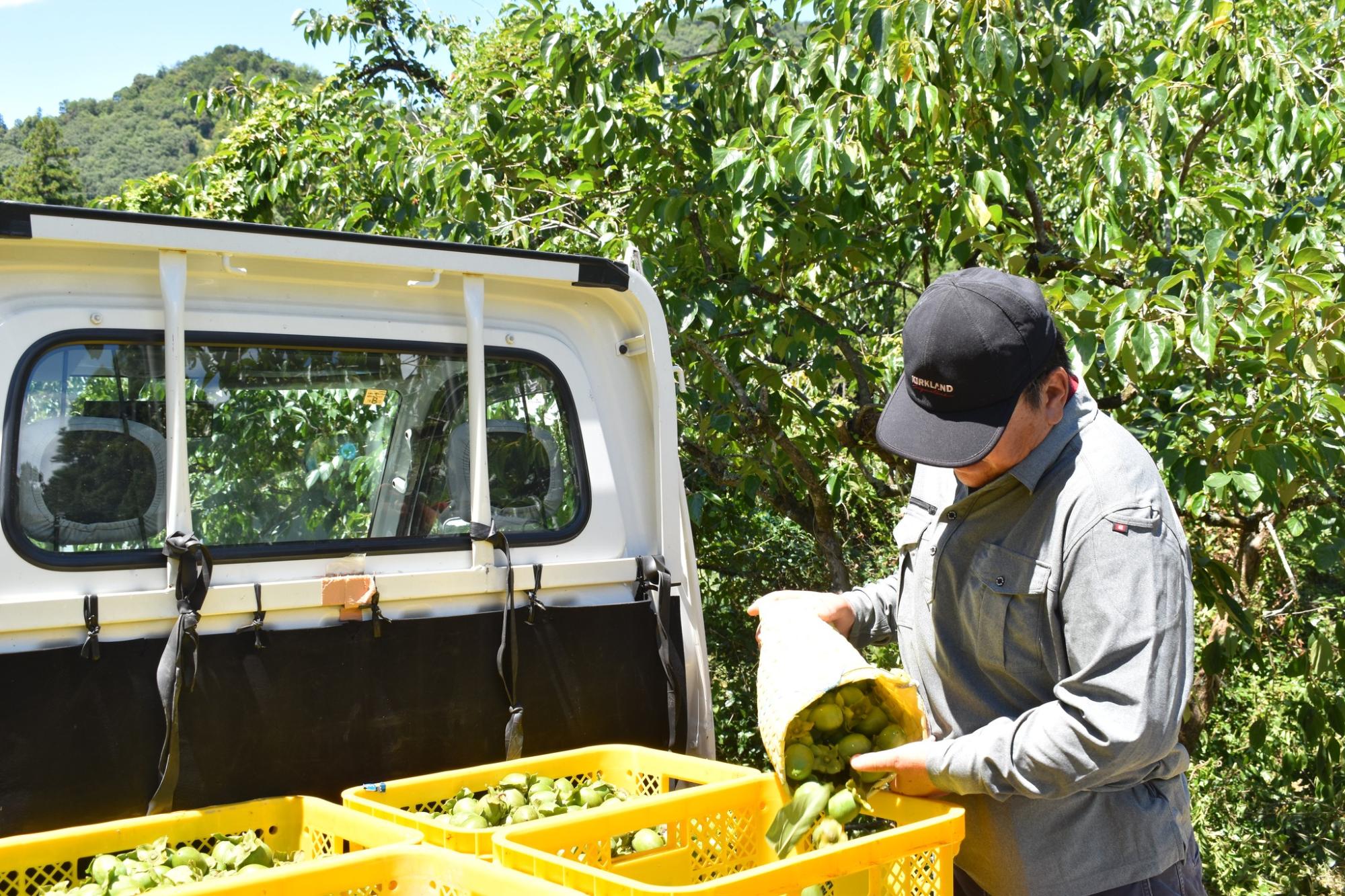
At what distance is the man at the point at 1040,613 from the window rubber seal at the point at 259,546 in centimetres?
109

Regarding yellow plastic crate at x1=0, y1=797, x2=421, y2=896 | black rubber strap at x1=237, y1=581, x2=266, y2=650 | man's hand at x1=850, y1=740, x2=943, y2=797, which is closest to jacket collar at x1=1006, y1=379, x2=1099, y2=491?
man's hand at x1=850, y1=740, x2=943, y2=797

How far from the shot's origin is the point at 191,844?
221 centimetres

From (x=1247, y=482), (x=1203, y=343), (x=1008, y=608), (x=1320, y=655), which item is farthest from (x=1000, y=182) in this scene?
(x=1008, y=608)

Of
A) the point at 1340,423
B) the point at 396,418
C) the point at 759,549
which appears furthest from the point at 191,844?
the point at 759,549

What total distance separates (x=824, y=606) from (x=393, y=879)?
1.01m

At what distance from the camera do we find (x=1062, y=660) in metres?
1.95

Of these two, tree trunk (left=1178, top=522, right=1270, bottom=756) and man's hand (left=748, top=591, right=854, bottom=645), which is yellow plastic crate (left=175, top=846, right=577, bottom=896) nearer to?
man's hand (left=748, top=591, right=854, bottom=645)

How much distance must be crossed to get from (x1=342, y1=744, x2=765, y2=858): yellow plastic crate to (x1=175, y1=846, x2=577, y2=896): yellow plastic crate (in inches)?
8.3

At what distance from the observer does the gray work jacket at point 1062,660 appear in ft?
5.95

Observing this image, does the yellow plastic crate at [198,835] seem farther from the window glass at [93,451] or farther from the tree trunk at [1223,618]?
the tree trunk at [1223,618]

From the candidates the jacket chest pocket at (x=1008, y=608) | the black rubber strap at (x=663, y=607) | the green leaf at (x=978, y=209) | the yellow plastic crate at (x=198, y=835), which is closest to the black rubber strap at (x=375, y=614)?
the yellow plastic crate at (x=198, y=835)

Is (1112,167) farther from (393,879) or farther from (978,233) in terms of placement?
(393,879)

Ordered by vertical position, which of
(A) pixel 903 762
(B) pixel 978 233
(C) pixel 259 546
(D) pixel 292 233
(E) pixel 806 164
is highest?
(E) pixel 806 164

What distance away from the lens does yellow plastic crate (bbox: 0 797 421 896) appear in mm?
1986
